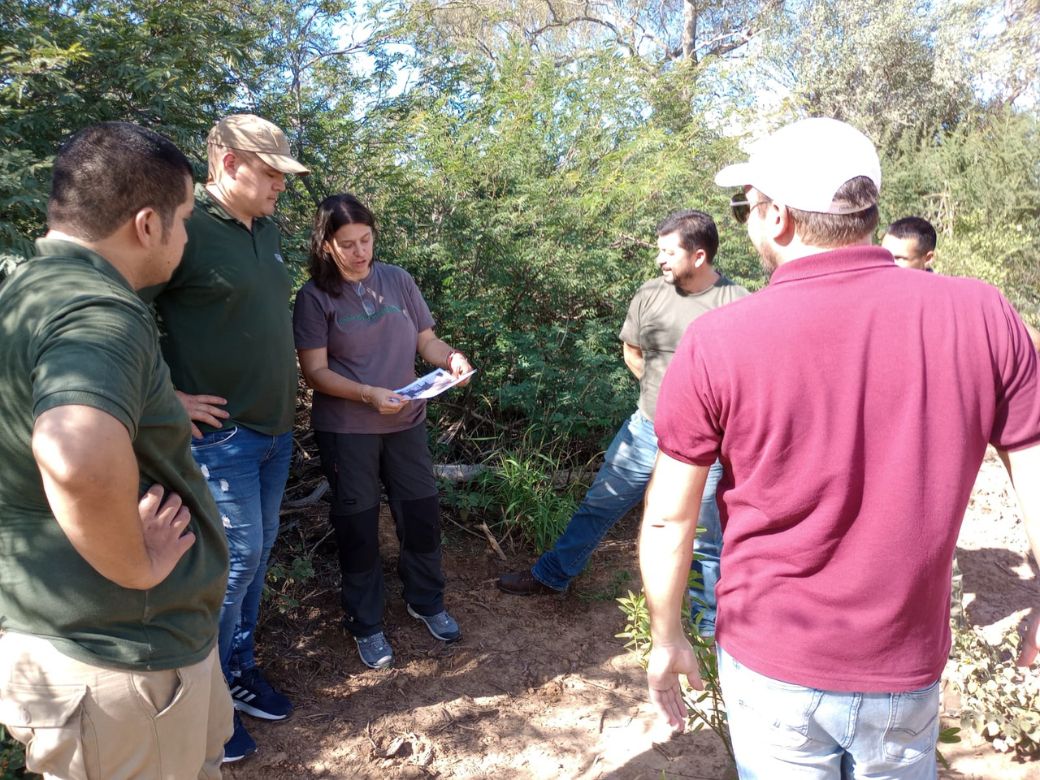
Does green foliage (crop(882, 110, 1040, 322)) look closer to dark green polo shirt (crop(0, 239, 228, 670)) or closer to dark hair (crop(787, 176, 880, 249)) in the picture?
dark hair (crop(787, 176, 880, 249))

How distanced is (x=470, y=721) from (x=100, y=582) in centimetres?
217

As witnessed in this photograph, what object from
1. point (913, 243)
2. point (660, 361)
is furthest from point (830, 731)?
point (913, 243)

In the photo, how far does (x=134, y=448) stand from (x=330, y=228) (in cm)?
189

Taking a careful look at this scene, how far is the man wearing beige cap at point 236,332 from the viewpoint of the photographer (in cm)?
272

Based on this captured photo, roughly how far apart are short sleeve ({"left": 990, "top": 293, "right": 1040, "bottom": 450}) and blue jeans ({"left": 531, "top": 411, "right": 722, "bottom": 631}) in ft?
6.62

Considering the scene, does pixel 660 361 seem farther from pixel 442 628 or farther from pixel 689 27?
pixel 689 27

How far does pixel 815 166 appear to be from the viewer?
1480mm

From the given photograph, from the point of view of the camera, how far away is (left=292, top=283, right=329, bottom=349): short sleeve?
332cm

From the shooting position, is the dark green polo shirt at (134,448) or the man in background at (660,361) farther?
the man in background at (660,361)

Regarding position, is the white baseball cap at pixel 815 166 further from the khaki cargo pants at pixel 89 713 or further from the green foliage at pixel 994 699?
the green foliage at pixel 994 699

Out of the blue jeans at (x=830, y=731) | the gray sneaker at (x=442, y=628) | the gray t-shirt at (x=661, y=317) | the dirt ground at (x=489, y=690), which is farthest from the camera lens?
the gray sneaker at (x=442, y=628)

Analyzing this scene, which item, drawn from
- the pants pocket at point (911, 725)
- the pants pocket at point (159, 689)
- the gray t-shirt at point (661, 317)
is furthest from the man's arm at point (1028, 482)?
the gray t-shirt at point (661, 317)

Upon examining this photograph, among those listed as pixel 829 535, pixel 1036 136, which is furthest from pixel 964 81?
pixel 829 535

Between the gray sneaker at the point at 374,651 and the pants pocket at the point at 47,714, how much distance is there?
83.6 inches
